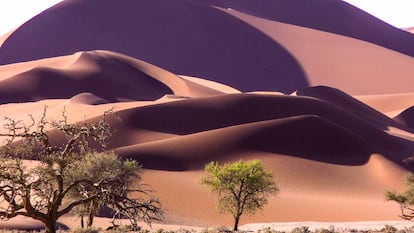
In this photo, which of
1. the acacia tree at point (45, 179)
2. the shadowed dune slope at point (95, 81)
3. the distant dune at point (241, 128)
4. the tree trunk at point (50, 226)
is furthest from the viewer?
the shadowed dune slope at point (95, 81)

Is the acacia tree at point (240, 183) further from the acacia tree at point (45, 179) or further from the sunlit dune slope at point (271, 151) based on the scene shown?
the acacia tree at point (45, 179)

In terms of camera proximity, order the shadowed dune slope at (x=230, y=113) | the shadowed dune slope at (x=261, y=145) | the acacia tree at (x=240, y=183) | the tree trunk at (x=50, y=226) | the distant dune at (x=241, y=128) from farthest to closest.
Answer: the shadowed dune slope at (x=230, y=113) → the shadowed dune slope at (x=261, y=145) → the distant dune at (x=241, y=128) → the acacia tree at (x=240, y=183) → the tree trunk at (x=50, y=226)

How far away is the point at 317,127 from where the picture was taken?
3172 inches

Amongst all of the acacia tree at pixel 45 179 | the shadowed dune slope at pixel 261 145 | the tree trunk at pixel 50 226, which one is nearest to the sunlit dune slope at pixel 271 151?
the shadowed dune slope at pixel 261 145

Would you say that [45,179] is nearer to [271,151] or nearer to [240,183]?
[240,183]

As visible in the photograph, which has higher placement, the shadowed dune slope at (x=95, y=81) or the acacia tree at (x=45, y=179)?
the shadowed dune slope at (x=95, y=81)

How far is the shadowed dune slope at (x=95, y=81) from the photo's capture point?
424ft

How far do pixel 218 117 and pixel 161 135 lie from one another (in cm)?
1117

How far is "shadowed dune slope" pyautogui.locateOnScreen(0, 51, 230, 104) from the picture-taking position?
129250 mm

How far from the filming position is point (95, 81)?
136 m

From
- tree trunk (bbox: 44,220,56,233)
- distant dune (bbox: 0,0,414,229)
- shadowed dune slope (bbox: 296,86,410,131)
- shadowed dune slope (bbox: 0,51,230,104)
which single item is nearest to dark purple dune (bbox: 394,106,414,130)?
distant dune (bbox: 0,0,414,229)

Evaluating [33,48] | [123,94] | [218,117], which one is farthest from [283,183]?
[33,48]

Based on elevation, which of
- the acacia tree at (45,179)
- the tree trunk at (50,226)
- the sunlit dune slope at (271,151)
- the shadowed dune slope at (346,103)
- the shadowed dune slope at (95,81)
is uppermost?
the shadowed dune slope at (95,81)

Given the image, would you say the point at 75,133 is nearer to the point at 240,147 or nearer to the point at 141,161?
the point at 141,161
